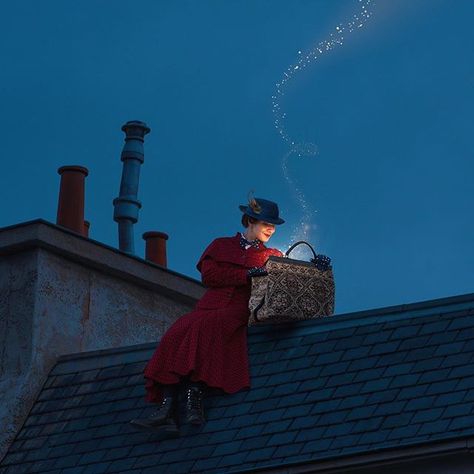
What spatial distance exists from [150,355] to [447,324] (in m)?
3.76

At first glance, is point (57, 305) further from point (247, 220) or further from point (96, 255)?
point (247, 220)

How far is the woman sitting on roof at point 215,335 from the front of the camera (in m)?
18.2

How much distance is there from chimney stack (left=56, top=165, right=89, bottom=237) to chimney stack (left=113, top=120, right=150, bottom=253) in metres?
2.94

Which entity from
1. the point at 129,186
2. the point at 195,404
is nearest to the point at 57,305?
the point at 195,404

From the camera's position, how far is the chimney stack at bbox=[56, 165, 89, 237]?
22.8 metres

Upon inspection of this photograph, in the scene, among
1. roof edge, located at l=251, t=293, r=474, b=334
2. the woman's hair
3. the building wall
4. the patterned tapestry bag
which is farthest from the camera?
the building wall

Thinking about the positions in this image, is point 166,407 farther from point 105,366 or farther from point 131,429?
point 105,366

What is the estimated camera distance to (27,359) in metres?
20.3

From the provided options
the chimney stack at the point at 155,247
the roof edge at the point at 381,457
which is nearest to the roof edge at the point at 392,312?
the roof edge at the point at 381,457

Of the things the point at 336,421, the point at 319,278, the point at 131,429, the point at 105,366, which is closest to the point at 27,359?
the point at 105,366

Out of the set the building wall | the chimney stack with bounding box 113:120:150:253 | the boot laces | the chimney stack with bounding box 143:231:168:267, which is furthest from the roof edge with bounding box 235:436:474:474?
the chimney stack with bounding box 113:120:150:253

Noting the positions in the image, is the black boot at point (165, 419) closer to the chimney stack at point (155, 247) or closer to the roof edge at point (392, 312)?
the roof edge at point (392, 312)

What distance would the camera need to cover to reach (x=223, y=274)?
62.4 feet

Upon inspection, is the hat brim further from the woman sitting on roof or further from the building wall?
the building wall
